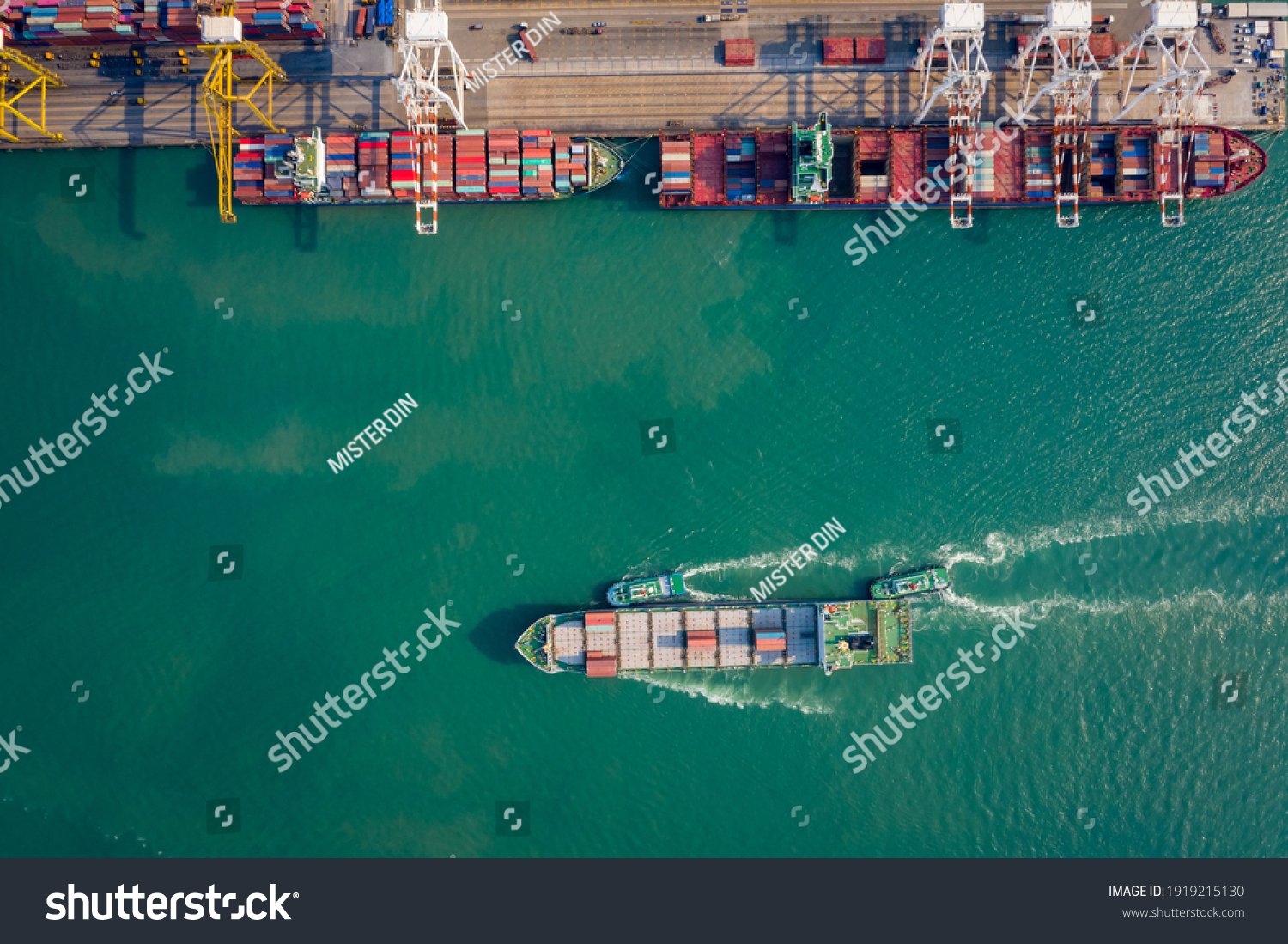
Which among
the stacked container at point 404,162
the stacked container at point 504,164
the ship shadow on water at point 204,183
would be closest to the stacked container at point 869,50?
the stacked container at point 504,164

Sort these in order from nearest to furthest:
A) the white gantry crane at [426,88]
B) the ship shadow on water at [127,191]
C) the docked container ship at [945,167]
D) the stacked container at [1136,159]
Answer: the white gantry crane at [426,88] → the docked container ship at [945,167] → the stacked container at [1136,159] → the ship shadow on water at [127,191]

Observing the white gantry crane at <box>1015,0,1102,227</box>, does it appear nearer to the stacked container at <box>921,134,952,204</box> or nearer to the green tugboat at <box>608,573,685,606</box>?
the stacked container at <box>921,134,952,204</box>

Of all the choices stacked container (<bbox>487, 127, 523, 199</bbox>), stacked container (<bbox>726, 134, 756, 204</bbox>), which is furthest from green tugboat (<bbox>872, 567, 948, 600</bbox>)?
stacked container (<bbox>487, 127, 523, 199</bbox>)

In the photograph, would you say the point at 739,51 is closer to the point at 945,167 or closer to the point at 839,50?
the point at 839,50

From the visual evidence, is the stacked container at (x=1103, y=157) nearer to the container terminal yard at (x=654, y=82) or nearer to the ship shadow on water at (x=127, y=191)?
the container terminal yard at (x=654, y=82)

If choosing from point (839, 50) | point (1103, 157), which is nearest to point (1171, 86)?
point (1103, 157)

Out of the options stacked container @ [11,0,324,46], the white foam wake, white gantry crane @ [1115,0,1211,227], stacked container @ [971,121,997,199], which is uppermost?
stacked container @ [11,0,324,46]
